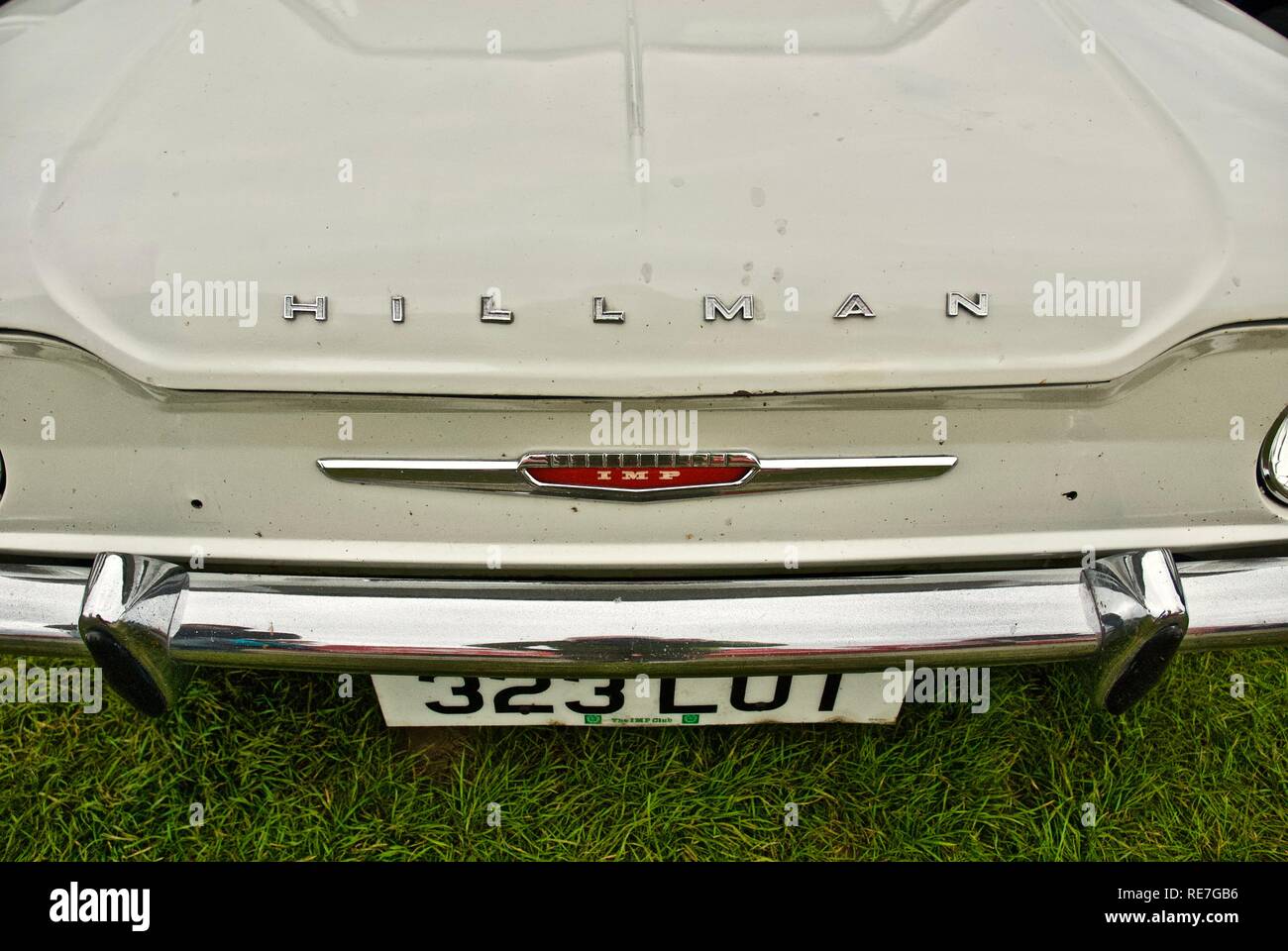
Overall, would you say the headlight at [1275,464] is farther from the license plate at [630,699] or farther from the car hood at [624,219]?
the license plate at [630,699]

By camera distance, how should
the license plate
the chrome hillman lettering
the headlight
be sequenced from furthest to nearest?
the license plate < the headlight < the chrome hillman lettering

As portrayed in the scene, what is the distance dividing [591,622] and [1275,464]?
1078 millimetres

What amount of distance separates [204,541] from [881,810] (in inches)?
53.9

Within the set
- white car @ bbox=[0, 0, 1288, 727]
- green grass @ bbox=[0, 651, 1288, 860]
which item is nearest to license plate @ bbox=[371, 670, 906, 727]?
white car @ bbox=[0, 0, 1288, 727]

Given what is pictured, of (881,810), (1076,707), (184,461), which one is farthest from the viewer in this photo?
(1076,707)

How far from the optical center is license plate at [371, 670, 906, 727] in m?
1.51

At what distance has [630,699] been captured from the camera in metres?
1.52

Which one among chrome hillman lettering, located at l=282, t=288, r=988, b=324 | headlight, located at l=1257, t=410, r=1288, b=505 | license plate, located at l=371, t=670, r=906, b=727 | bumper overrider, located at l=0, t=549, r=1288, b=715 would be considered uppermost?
chrome hillman lettering, located at l=282, t=288, r=988, b=324

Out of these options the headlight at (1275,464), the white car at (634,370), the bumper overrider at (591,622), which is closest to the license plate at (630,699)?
the white car at (634,370)

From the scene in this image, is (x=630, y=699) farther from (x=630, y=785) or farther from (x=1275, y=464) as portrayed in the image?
(x=1275, y=464)

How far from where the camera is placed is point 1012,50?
156 centimetres

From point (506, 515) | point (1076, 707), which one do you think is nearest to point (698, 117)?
point (506, 515)

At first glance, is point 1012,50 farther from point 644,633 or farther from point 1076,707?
point 1076,707

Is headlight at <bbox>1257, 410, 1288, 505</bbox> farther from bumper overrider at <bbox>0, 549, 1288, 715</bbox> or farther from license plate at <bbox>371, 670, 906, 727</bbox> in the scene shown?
license plate at <bbox>371, 670, 906, 727</bbox>
